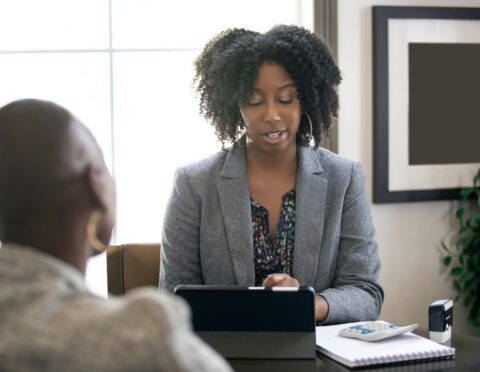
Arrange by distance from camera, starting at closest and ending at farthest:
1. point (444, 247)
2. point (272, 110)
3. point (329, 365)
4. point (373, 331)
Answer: point (329, 365)
point (373, 331)
point (272, 110)
point (444, 247)

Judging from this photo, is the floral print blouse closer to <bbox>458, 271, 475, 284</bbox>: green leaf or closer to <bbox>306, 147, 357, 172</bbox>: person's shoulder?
<bbox>306, 147, 357, 172</bbox>: person's shoulder

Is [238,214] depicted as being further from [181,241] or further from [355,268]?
[355,268]

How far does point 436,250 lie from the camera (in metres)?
4.00

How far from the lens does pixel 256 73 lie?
96.0 inches

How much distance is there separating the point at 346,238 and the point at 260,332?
67cm

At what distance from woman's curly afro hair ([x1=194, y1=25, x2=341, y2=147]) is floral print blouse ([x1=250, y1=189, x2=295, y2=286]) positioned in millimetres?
267

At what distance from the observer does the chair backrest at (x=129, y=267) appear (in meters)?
2.59

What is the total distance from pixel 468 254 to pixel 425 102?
0.78 metres

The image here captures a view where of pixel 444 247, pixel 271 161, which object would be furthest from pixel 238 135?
pixel 444 247

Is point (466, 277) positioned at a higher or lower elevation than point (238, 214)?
lower

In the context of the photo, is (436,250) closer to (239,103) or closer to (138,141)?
(138,141)

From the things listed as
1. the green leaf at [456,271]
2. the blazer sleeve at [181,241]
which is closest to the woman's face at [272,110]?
the blazer sleeve at [181,241]

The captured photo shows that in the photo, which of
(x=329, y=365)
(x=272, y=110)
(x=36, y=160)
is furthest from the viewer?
(x=272, y=110)

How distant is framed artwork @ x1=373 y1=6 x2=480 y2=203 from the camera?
12.4ft
